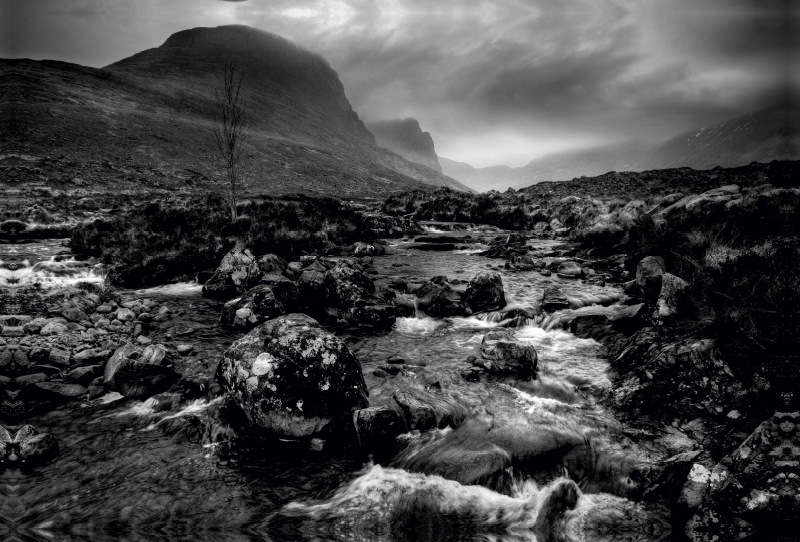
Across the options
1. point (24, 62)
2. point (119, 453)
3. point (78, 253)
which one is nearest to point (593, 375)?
point (119, 453)

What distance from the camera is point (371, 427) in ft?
17.0

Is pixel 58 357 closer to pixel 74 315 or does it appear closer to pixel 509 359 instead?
pixel 74 315

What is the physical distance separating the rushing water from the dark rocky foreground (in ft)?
0.09

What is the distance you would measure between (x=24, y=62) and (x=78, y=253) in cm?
9527

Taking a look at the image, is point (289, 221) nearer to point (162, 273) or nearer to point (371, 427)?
point (162, 273)

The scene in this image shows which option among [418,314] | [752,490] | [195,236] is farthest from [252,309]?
[195,236]

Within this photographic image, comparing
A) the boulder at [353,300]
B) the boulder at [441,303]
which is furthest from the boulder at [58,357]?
the boulder at [441,303]

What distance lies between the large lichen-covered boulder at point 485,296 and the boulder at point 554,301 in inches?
47.7

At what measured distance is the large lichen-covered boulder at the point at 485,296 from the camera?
10.9 m

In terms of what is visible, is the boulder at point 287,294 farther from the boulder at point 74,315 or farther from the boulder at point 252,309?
the boulder at point 74,315

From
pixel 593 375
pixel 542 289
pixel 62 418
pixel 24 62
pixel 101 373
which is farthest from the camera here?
pixel 24 62

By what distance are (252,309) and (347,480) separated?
20.2 ft

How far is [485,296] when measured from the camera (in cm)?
1103

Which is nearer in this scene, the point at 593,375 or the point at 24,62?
the point at 593,375
